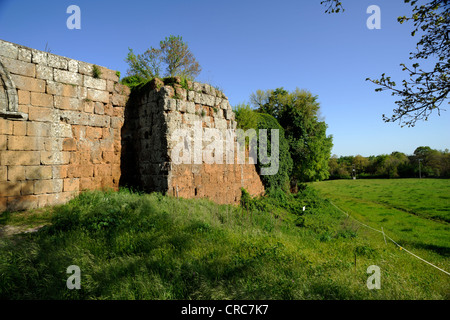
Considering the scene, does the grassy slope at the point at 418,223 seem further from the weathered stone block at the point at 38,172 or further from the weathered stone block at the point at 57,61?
the weathered stone block at the point at 57,61

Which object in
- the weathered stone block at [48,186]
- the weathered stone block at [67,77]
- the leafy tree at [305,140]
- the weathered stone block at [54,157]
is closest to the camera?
the weathered stone block at [48,186]

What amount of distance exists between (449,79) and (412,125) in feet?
3.08

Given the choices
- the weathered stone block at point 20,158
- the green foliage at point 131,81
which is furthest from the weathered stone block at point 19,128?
the green foliage at point 131,81

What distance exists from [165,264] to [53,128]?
5.52m

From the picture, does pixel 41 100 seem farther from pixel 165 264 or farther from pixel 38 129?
pixel 165 264

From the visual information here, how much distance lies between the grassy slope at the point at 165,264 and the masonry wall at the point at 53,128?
102 centimetres

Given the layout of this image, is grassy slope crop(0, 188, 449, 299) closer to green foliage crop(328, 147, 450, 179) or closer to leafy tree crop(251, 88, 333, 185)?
leafy tree crop(251, 88, 333, 185)

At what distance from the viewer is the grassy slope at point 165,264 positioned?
3145mm

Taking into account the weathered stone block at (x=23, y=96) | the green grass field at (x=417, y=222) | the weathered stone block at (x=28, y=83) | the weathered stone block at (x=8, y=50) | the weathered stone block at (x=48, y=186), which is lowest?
the green grass field at (x=417, y=222)

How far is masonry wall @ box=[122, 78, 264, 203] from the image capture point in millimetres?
7695

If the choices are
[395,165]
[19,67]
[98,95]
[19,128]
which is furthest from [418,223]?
[395,165]

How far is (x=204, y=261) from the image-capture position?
395 cm

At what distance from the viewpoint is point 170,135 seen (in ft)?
25.1
